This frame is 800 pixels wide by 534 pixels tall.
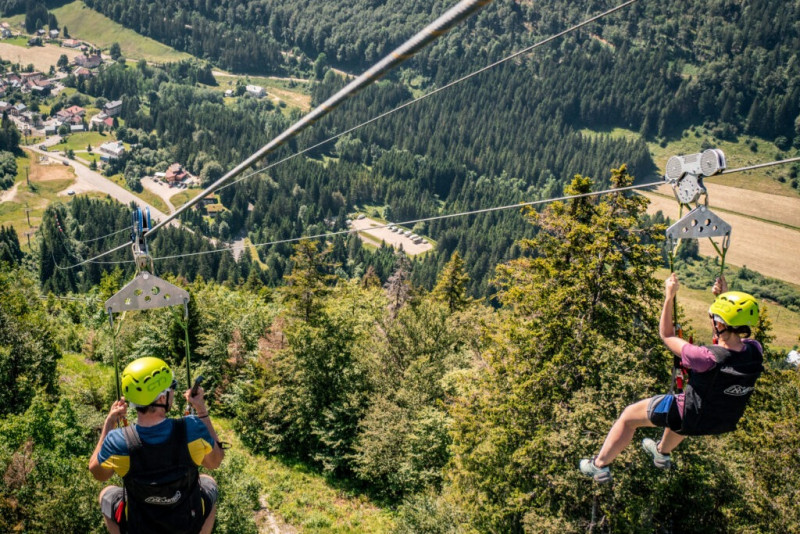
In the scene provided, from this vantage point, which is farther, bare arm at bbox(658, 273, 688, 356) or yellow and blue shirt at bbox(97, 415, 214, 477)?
bare arm at bbox(658, 273, 688, 356)

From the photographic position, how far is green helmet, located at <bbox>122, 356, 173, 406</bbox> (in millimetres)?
6871

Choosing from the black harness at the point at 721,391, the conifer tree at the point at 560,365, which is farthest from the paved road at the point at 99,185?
the black harness at the point at 721,391

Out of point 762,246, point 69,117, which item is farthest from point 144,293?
point 69,117

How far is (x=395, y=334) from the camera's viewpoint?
35281 millimetres

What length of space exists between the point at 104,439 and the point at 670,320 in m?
7.40

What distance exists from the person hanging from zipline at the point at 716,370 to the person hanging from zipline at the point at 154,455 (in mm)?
6090

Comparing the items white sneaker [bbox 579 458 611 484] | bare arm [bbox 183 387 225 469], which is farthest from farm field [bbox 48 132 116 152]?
white sneaker [bbox 579 458 611 484]

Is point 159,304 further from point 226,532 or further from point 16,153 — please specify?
point 16,153

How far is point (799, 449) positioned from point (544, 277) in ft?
35.2

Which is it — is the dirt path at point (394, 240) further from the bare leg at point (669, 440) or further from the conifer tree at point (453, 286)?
the bare leg at point (669, 440)

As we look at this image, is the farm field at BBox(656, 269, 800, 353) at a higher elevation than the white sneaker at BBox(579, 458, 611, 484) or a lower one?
lower

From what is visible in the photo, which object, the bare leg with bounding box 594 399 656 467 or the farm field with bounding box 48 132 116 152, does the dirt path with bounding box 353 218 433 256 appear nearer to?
the farm field with bounding box 48 132 116 152

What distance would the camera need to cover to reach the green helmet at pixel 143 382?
271 inches

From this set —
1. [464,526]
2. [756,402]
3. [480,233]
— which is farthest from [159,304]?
[480,233]
